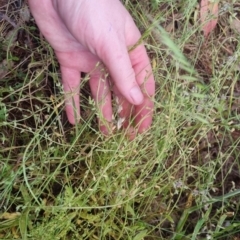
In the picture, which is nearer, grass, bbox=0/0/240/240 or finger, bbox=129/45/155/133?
grass, bbox=0/0/240/240

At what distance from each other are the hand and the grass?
0.04 meters

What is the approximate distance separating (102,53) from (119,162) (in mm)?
274

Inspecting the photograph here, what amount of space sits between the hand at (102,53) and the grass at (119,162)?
4 centimetres

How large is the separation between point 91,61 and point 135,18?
23 centimetres

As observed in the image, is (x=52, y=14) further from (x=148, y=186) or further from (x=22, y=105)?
(x=148, y=186)

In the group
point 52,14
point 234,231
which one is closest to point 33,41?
point 52,14

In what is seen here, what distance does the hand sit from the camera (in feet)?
3.75

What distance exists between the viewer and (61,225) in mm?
1091

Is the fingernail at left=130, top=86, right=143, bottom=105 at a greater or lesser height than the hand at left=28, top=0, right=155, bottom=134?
lesser

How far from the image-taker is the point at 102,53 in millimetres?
1154

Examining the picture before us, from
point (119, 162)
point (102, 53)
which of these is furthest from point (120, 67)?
point (119, 162)

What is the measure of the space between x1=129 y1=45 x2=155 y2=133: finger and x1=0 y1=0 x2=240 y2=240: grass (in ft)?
0.08

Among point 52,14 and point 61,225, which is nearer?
point 61,225

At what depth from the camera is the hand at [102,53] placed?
1142mm
